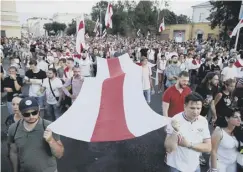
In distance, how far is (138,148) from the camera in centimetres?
519

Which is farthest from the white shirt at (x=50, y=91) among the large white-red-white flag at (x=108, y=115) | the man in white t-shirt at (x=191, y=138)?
the man in white t-shirt at (x=191, y=138)

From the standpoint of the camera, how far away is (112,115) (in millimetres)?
2984

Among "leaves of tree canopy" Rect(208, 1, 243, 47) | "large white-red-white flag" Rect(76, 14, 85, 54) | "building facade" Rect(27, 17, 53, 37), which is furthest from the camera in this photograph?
"building facade" Rect(27, 17, 53, 37)

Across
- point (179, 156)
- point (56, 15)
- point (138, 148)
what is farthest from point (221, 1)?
point (56, 15)

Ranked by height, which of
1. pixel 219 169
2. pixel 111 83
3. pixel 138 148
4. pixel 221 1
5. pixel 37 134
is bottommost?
pixel 138 148

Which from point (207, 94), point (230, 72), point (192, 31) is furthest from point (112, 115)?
point (192, 31)

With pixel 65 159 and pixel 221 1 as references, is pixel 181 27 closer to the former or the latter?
pixel 221 1

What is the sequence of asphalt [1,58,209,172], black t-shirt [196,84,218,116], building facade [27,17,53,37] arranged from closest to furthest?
asphalt [1,58,209,172] < black t-shirt [196,84,218,116] < building facade [27,17,53,37]

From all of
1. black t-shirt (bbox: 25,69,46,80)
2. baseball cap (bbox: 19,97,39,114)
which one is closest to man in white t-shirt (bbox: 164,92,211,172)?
baseball cap (bbox: 19,97,39,114)

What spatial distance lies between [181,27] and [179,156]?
5167 centimetres

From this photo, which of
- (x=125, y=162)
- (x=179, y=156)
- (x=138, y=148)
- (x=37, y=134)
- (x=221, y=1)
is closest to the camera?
(x=37, y=134)

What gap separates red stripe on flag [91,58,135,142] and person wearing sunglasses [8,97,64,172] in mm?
457

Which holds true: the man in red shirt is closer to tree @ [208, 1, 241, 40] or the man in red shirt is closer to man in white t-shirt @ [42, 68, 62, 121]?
man in white t-shirt @ [42, 68, 62, 121]

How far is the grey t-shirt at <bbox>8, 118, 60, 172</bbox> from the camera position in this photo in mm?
2504
